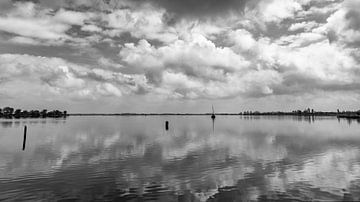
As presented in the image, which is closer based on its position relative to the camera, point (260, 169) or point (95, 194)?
point (95, 194)

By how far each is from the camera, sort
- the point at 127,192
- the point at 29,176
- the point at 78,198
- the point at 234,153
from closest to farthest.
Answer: the point at 78,198 < the point at 127,192 < the point at 29,176 < the point at 234,153

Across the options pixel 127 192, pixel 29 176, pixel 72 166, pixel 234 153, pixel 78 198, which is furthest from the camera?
pixel 234 153

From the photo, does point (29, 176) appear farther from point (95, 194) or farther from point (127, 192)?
point (127, 192)

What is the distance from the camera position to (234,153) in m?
39.8

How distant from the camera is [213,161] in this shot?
33.2 metres

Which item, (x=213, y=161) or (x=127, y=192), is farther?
(x=213, y=161)

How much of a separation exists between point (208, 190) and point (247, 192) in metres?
3.02

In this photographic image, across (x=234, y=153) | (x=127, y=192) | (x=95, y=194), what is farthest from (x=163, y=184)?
(x=234, y=153)

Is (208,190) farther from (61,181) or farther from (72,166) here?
(72,166)

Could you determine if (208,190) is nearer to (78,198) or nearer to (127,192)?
(127,192)

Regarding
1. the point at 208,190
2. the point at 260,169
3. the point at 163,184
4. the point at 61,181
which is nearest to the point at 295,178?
the point at 260,169

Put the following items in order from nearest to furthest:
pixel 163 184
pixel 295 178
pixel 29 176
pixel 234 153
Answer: pixel 163 184 → pixel 295 178 → pixel 29 176 → pixel 234 153

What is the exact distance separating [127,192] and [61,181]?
7612 millimetres

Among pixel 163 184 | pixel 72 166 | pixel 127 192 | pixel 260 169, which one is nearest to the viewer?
pixel 127 192
